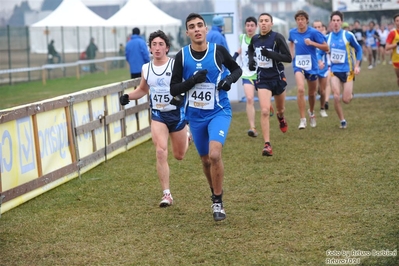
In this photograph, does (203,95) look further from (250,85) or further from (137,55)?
(137,55)

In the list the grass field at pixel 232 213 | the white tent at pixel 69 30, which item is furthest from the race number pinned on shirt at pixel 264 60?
the white tent at pixel 69 30

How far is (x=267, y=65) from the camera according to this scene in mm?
11766

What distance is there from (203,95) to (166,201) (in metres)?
1.54

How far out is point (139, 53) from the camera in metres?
19.3

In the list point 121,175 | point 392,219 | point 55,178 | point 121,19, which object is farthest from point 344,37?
point 121,19

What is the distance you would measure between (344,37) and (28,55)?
25.6 metres

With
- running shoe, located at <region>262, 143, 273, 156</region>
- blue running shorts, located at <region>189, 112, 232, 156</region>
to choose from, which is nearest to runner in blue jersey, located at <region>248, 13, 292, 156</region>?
running shoe, located at <region>262, 143, 273, 156</region>

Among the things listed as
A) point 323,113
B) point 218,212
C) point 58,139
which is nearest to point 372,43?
point 323,113

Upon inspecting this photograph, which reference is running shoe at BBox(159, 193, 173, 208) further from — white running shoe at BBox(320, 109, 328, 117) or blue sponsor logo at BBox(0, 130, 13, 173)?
white running shoe at BBox(320, 109, 328, 117)

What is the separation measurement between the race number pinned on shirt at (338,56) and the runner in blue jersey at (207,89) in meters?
6.89

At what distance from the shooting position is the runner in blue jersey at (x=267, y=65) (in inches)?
454

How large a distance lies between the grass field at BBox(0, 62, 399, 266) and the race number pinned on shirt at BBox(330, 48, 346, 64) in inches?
76.7

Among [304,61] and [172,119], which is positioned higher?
[304,61]

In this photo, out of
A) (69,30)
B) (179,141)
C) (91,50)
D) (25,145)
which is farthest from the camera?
(69,30)
